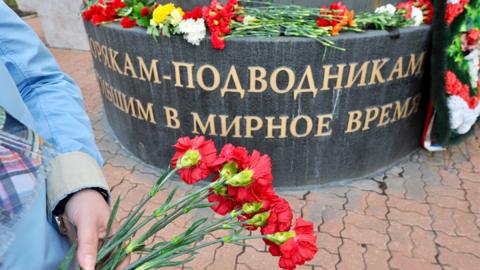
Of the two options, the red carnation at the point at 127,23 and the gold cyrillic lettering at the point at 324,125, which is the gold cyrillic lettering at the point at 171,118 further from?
the gold cyrillic lettering at the point at 324,125

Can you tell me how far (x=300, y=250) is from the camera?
750mm

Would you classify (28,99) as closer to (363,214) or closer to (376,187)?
(363,214)

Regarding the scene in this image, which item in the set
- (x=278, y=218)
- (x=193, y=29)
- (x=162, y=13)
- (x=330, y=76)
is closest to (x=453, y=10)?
(x=330, y=76)

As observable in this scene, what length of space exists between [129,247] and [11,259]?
21cm

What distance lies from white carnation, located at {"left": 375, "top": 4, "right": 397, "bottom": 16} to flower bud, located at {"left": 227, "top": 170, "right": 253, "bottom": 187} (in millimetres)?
2412

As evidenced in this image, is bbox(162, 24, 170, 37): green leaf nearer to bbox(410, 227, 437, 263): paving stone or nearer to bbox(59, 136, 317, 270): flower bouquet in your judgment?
bbox(59, 136, 317, 270): flower bouquet

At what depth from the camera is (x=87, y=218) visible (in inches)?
29.6

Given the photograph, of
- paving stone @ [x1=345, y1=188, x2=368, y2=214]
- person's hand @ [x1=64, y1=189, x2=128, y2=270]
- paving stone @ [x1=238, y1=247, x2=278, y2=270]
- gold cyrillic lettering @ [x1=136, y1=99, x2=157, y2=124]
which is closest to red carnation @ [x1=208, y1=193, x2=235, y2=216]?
person's hand @ [x1=64, y1=189, x2=128, y2=270]

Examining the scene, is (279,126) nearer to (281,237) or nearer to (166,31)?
(166,31)

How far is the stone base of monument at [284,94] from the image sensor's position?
247 cm

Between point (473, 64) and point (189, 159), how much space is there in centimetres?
296

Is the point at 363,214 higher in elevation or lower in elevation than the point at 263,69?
lower

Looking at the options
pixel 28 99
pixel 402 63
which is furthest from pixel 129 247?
pixel 402 63

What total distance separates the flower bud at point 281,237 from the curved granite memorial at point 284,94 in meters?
1.83
